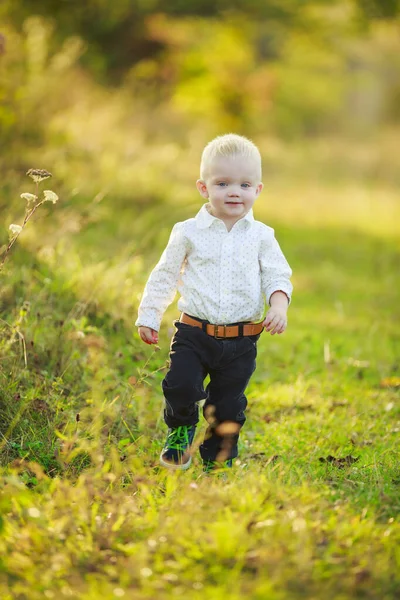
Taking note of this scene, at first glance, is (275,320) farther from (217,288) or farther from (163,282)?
(163,282)

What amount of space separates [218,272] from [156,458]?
Result: 99 centimetres

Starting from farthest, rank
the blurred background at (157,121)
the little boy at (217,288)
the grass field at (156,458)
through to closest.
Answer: the blurred background at (157,121)
the little boy at (217,288)
the grass field at (156,458)

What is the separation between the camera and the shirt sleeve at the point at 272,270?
3.51 m

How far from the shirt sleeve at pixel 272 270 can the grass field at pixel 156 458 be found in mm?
702

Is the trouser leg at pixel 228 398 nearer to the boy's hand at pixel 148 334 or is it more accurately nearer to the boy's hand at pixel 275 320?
the boy's hand at pixel 275 320

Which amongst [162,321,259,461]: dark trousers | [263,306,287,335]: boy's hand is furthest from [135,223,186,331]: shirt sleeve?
[263,306,287,335]: boy's hand

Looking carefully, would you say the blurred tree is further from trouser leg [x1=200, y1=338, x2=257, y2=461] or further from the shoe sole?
the shoe sole

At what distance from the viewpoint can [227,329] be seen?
349cm

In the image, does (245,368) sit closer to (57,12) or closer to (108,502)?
(108,502)

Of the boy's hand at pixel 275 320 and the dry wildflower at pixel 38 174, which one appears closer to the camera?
the boy's hand at pixel 275 320

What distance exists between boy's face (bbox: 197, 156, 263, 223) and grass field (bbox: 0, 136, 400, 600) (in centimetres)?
85

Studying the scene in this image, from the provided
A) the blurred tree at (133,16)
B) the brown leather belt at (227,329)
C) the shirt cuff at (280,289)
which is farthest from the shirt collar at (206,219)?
the blurred tree at (133,16)

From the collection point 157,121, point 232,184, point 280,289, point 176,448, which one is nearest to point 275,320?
point 280,289

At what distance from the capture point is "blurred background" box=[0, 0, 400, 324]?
6.25 metres
